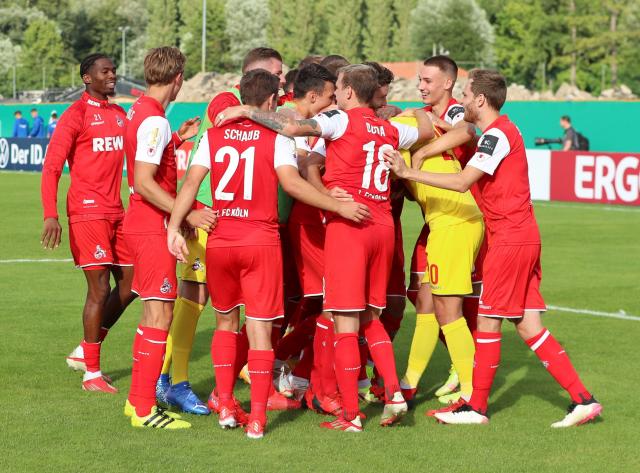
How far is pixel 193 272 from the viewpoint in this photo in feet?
25.0

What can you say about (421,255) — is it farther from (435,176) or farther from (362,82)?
(362,82)

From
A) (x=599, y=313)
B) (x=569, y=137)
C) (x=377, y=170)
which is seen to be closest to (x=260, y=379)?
(x=377, y=170)

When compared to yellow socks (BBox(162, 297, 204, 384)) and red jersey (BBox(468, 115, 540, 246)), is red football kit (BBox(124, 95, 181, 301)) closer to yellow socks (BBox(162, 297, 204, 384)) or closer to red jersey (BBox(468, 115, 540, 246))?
yellow socks (BBox(162, 297, 204, 384))

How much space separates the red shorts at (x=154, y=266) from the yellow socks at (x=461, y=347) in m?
1.93

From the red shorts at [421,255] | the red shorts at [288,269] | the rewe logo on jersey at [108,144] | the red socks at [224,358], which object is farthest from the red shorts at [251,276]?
the rewe logo on jersey at [108,144]

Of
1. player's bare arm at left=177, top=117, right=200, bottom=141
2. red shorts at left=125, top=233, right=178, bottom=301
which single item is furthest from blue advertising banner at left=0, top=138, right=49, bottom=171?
red shorts at left=125, top=233, right=178, bottom=301

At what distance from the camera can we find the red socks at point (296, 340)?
8.09 meters

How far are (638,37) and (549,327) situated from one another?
70.0m

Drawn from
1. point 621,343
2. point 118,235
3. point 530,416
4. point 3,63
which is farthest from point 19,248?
point 3,63

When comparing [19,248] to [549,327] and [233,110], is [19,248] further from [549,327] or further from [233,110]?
[233,110]

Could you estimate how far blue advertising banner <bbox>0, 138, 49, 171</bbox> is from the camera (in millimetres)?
36781

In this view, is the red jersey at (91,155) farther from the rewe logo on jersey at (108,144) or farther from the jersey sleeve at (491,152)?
the jersey sleeve at (491,152)

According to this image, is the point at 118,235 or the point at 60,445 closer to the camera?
the point at 60,445

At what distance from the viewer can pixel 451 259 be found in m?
7.47
